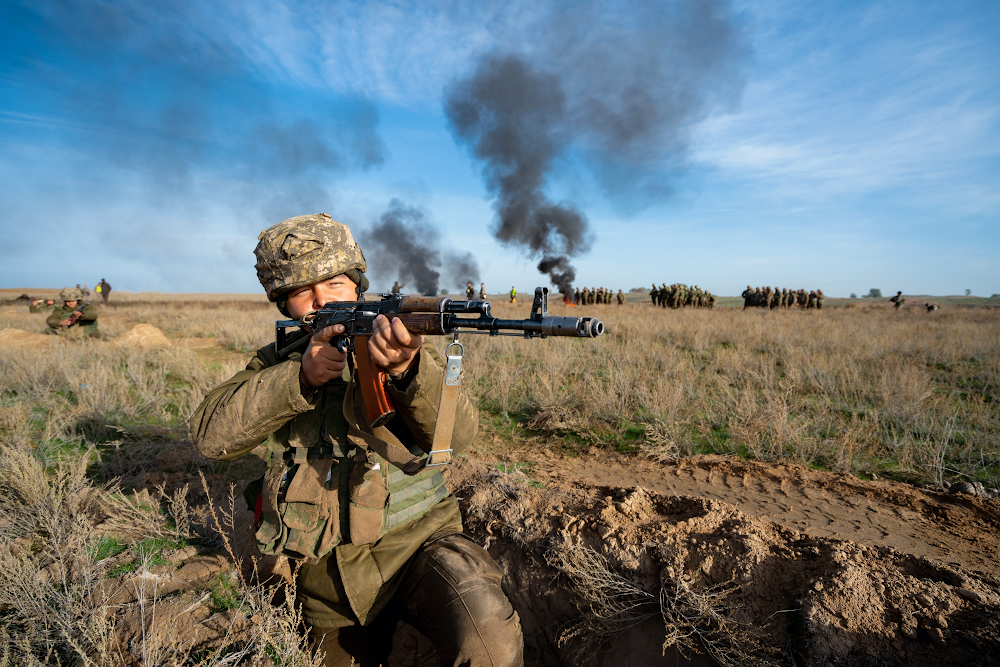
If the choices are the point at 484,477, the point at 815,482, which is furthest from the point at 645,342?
the point at 484,477

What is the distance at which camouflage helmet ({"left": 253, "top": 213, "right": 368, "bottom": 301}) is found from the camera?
2773 millimetres

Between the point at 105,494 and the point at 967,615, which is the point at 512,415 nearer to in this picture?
the point at 105,494

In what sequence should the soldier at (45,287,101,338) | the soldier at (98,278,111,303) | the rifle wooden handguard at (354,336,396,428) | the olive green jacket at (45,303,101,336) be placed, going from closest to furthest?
the rifle wooden handguard at (354,336,396,428) → the soldier at (45,287,101,338) → the olive green jacket at (45,303,101,336) → the soldier at (98,278,111,303)

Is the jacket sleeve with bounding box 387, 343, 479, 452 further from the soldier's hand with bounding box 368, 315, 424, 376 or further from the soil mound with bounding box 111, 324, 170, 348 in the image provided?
the soil mound with bounding box 111, 324, 170, 348

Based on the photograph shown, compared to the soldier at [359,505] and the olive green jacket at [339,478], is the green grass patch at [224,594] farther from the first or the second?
the olive green jacket at [339,478]

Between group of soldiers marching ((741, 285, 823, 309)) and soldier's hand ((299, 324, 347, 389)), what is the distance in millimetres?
31225

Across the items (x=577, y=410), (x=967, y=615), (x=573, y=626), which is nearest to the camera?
(x=967, y=615)

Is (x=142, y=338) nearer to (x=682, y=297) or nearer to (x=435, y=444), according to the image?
(x=435, y=444)

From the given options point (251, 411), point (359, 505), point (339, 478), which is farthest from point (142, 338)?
point (359, 505)

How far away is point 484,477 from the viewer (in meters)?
4.09

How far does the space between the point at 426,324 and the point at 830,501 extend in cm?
364

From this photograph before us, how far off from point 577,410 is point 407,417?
13.3 feet

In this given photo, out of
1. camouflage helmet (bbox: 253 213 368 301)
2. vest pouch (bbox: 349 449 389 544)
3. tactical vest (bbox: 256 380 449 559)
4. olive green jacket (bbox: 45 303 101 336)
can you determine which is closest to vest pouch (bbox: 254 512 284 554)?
tactical vest (bbox: 256 380 449 559)

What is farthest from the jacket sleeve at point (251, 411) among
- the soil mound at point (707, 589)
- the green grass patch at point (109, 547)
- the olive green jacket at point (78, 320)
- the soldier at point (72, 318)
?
the olive green jacket at point (78, 320)
